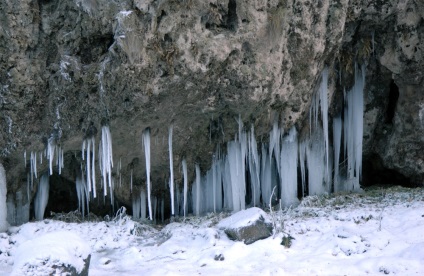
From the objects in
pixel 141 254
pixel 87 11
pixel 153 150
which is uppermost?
pixel 87 11

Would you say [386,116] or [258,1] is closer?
[258,1]

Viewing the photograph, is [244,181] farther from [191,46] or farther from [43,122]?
[43,122]

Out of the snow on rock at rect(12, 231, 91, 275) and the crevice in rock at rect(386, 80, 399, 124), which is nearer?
the snow on rock at rect(12, 231, 91, 275)

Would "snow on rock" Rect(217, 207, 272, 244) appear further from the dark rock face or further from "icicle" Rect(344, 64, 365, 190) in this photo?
"icicle" Rect(344, 64, 365, 190)

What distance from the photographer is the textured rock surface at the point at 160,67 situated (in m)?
10.3

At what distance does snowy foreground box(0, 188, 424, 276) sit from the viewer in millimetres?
7996

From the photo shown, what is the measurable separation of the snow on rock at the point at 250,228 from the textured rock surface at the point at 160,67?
273 cm

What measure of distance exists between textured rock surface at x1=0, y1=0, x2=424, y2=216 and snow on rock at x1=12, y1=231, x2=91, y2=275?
380 cm

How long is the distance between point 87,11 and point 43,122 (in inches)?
90.4

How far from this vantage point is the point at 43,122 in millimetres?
11000

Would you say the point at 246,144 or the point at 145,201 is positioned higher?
the point at 246,144

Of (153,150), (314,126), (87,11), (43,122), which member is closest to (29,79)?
(43,122)

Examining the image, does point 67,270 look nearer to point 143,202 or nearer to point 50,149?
point 50,149

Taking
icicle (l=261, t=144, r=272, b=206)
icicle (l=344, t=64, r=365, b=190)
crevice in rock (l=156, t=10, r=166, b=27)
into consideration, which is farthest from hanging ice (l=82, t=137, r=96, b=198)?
icicle (l=344, t=64, r=365, b=190)
